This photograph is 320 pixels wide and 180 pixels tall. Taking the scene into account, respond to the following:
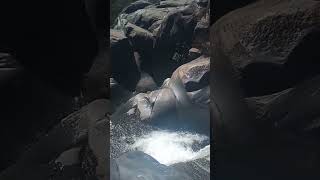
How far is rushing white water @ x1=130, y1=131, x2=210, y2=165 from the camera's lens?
10612 millimetres

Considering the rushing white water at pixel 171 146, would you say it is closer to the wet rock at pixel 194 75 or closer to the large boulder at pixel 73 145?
the wet rock at pixel 194 75

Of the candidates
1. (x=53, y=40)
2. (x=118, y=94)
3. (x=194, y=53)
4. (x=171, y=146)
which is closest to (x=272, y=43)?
(x=53, y=40)

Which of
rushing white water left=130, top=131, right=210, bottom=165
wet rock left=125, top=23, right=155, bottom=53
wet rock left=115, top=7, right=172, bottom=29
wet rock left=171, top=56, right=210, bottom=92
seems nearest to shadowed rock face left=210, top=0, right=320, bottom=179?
rushing white water left=130, top=131, right=210, bottom=165

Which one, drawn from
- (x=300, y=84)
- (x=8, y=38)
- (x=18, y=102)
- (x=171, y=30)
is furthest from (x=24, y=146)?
(x=171, y=30)

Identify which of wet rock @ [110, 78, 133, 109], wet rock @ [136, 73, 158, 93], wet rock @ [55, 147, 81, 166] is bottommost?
wet rock @ [110, 78, 133, 109]

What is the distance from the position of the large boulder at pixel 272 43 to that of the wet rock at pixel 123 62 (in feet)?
41.0

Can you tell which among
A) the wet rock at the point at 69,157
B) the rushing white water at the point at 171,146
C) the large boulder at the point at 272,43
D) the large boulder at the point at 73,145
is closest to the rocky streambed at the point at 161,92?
the rushing white water at the point at 171,146

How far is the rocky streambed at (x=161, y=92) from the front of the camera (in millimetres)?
9828

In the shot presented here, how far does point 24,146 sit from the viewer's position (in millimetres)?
2850

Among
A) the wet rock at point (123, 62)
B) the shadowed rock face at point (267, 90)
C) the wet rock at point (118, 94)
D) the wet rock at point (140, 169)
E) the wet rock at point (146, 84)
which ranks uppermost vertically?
the shadowed rock face at point (267, 90)

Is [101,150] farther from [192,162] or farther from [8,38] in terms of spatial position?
[192,162]

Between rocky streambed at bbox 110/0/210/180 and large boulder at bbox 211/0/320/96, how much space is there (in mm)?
3914

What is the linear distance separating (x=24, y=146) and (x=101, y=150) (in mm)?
634

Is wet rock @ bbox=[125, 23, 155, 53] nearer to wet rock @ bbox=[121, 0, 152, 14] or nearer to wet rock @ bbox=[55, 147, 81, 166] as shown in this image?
wet rock @ bbox=[121, 0, 152, 14]
